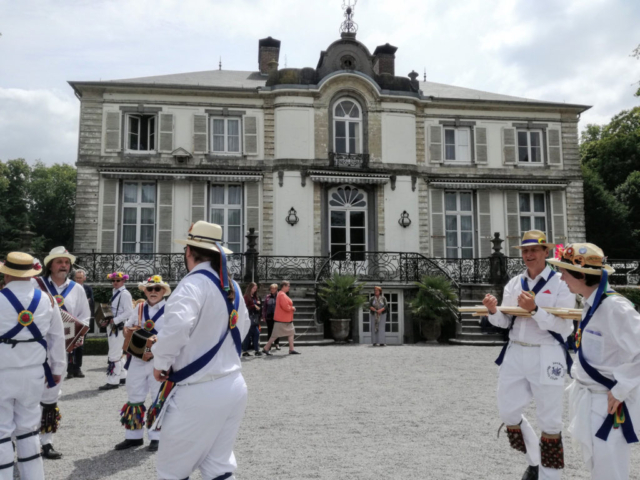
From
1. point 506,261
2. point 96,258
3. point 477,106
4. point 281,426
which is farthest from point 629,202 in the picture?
point 281,426

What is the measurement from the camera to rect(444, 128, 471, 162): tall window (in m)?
22.5

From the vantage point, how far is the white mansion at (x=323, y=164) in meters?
20.5

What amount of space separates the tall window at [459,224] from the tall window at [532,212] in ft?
6.66

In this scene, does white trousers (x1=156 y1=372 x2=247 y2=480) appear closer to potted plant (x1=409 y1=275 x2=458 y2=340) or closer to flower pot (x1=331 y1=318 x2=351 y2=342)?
flower pot (x1=331 y1=318 x2=351 y2=342)

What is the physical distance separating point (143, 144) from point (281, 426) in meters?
16.5

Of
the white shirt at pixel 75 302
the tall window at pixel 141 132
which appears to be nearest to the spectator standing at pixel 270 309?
the white shirt at pixel 75 302

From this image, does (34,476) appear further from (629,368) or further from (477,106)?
(477,106)

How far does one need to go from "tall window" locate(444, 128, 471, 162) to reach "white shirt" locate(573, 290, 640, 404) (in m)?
19.4

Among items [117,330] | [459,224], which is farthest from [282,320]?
[459,224]

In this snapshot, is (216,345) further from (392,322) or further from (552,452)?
(392,322)

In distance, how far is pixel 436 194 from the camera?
22.1m

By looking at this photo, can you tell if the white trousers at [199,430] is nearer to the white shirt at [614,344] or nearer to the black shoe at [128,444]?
the white shirt at [614,344]

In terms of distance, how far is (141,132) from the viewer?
21000 millimetres

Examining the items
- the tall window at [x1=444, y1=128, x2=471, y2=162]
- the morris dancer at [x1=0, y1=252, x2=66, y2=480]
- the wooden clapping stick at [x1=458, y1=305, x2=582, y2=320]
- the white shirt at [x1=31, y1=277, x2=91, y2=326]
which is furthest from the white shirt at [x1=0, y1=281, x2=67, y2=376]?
the tall window at [x1=444, y1=128, x2=471, y2=162]
